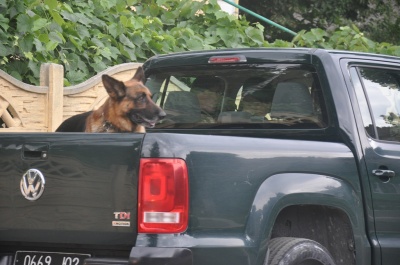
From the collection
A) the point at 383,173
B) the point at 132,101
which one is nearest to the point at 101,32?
the point at 132,101

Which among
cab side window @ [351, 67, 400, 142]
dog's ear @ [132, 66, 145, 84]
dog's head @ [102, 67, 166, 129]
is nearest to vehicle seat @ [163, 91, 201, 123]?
dog's head @ [102, 67, 166, 129]

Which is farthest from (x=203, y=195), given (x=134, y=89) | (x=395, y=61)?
(x=134, y=89)

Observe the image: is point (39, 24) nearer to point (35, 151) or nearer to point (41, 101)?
point (41, 101)

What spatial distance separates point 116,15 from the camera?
1241cm

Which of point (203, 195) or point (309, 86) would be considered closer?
point (203, 195)

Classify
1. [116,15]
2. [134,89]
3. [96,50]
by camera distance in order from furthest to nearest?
[116,15] → [96,50] → [134,89]

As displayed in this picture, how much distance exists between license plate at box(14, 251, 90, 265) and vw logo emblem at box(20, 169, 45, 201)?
30 centimetres

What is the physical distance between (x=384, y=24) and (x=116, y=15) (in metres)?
10.8

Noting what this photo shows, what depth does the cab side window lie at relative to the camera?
6109mm

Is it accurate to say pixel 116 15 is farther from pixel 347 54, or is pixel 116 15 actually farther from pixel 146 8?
pixel 347 54

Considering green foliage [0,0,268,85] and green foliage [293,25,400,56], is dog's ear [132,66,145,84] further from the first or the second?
green foliage [293,25,400,56]

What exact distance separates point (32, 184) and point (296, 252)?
145 centimetres

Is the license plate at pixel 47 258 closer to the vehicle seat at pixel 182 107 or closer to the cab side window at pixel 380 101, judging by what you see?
the vehicle seat at pixel 182 107

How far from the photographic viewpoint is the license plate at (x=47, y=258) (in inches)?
197
